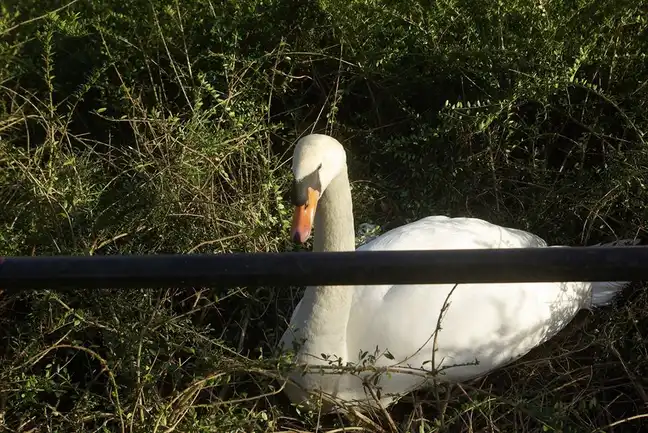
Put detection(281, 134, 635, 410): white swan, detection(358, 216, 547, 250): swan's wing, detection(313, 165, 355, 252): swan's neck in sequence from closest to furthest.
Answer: detection(281, 134, 635, 410): white swan, detection(313, 165, 355, 252): swan's neck, detection(358, 216, 547, 250): swan's wing

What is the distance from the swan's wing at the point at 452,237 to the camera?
2935 millimetres

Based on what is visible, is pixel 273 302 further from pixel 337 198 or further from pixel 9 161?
pixel 9 161

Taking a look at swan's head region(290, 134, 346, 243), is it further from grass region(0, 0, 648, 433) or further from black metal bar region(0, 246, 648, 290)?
black metal bar region(0, 246, 648, 290)

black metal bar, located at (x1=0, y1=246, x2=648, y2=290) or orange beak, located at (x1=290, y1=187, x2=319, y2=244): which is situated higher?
black metal bar, located at (x1=0, y1=246, x2=648, y2=290)

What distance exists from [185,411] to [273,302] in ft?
2.41

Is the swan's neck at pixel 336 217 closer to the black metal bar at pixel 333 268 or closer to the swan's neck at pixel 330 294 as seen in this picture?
the swan's neck at pixel 330 294

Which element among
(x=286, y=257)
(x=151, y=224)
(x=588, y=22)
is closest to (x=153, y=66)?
(x=151, y=224)

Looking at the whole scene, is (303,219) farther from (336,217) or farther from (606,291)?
(606,291)

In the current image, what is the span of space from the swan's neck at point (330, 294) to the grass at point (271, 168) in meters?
0.17

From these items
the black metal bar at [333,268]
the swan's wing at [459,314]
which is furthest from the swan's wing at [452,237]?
the black metal bar at [333,268]

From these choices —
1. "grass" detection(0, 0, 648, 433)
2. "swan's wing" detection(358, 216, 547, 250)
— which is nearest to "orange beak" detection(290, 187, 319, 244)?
"grass" detection(0, 0, 648, 433)

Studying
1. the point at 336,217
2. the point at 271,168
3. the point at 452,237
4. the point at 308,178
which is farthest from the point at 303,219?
the point at 271,168

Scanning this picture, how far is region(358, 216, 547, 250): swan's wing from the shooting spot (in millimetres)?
2935

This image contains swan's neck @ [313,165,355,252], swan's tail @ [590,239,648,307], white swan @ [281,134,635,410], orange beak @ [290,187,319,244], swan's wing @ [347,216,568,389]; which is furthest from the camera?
swan's tail @ [590,239,648,307]
